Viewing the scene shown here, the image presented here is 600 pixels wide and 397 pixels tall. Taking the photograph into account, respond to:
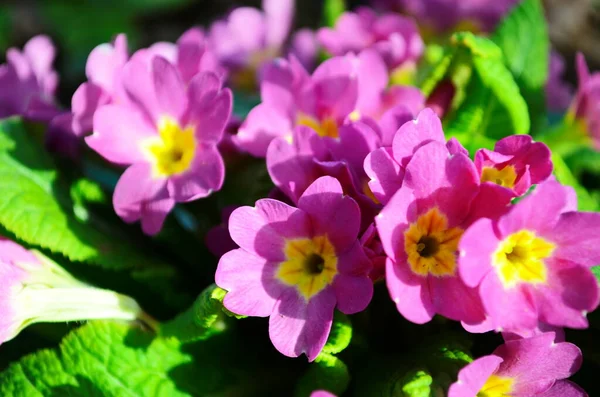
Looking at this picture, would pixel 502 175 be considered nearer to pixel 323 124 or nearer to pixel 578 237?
pixel 578 237

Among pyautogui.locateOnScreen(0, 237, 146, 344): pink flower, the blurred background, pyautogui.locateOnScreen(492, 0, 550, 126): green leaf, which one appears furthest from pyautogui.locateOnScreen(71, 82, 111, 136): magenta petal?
the blurred background

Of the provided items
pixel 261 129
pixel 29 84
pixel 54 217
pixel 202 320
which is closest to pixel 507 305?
pixel 202 320

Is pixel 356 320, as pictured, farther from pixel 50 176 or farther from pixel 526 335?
pixel 50 176

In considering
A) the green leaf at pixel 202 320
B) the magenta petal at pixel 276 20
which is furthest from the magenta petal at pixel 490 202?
the magenta petal at pixel 276 20

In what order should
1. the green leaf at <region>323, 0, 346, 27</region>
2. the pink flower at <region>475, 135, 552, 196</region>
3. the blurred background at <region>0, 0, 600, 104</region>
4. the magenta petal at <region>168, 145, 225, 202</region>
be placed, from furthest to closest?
the blurred background at <region>0, 0, 600, 104</region> < the green leaf at <region>323, 0, 346, 27</region> < the magenta petal at <region>168, 145, 225, 202</region> < the pink flower at <region>475, 135, 552, 196</region>

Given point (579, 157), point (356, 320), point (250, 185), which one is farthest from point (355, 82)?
point (579, 157)

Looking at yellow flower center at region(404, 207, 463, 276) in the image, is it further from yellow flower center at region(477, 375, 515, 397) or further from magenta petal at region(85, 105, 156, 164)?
magenta petal at region(85, 105, 156, 164)
